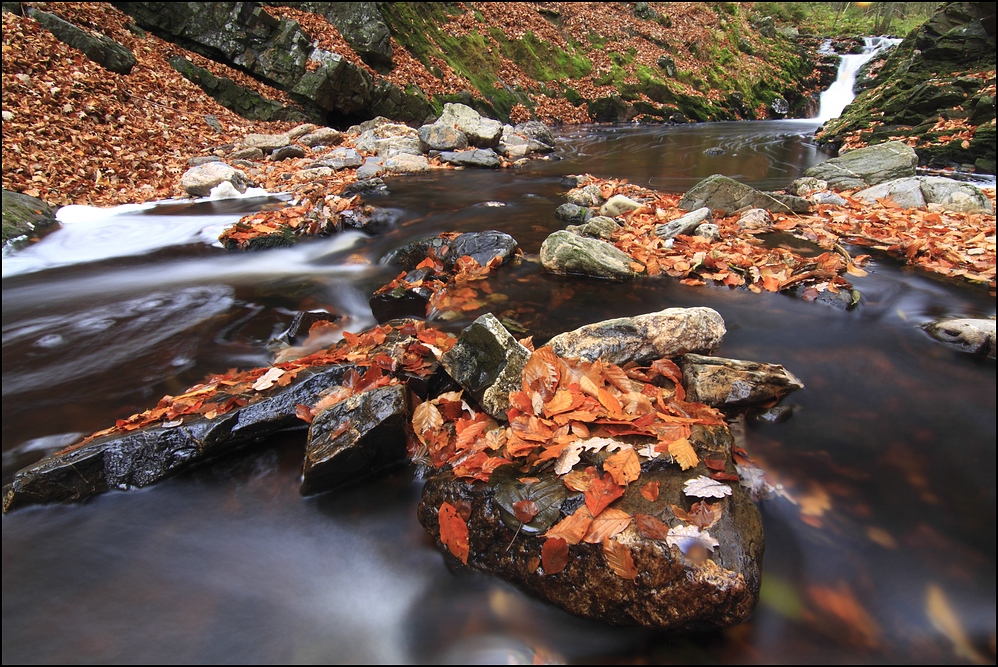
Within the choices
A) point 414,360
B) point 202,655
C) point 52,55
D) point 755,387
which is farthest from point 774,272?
point 52,55

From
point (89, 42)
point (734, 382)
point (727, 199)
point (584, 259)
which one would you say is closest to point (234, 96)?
point (89, 42)

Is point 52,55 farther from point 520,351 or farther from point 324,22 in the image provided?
point 520,351

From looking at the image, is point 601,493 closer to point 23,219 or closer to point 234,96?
point 23,219

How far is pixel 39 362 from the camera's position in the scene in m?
4.33

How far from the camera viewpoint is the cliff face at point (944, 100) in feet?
36.4

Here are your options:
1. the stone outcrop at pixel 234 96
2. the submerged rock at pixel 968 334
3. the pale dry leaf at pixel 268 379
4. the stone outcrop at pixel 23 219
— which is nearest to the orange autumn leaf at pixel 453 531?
the pale dry leaf at pixel 268 379

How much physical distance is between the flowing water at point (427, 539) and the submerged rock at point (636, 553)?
0.42ft

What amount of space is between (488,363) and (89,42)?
41.3ft

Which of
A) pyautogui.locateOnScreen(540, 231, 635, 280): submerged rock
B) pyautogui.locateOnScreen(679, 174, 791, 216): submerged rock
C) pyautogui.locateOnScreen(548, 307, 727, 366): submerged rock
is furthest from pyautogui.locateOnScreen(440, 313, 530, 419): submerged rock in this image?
pyautogui.locateOnScreen(679, 174, 791, 216): submerged rock

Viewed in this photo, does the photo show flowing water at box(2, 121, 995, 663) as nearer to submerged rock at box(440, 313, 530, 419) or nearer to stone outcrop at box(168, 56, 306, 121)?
submerged rock at box(440, 313, 530, 419)

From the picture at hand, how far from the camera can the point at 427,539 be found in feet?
8.94

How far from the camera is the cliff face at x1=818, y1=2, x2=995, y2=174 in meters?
11.1

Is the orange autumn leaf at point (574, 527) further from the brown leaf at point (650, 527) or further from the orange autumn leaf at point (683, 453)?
the orange autumn leaf at point (683, 453)

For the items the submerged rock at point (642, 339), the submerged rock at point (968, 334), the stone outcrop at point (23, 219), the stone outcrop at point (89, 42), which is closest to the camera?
the submerged rock at point (642, 339)
